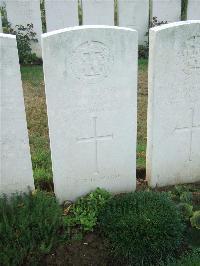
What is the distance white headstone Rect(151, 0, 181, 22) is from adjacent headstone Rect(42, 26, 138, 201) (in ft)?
21.7

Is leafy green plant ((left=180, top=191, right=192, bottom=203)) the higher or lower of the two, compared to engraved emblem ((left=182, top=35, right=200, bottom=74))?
lower

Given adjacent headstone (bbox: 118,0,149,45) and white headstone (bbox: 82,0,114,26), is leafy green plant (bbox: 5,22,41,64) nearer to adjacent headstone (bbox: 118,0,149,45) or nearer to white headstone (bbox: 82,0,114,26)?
white headstone (bbox: 82,0,114,26)

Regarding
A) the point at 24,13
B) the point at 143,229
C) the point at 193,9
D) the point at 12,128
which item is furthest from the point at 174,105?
the point at 193,9

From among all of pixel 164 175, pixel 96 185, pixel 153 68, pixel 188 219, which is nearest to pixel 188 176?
pixel 164 175

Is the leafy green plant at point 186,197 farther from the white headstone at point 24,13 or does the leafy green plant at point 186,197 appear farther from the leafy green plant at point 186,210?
the white headstone at point 24,13

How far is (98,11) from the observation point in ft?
30.8

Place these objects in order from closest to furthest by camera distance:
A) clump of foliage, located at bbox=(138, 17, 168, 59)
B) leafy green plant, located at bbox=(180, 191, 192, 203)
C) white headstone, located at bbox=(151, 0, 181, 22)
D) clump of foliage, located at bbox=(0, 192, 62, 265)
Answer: clump of foliage, located at bbox=(0, 192, 62, 265), leafy green plant, located at bbox=(180, 191, 192, 203), clump of foliage, located at bbox=(138, 17, 168, 59), white headstone, located at bbox=(151, 0, 181, 22)

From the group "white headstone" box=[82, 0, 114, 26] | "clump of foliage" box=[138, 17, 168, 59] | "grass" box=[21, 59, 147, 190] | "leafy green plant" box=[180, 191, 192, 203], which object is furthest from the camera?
"clump of foliage" box=[138, 17, 168, 59]

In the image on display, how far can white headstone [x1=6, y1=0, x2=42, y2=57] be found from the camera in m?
8.99

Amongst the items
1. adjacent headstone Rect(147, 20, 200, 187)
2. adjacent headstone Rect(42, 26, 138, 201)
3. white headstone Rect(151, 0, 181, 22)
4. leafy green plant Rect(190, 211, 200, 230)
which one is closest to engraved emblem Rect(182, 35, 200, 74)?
adjacent headstone Rect(147, 20, 200, 187)

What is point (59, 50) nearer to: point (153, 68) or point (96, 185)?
point (153, 68)

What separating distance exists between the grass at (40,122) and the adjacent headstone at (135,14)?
1.27 m

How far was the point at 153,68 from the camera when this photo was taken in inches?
Result: 147

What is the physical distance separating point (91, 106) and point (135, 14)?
262 inches
